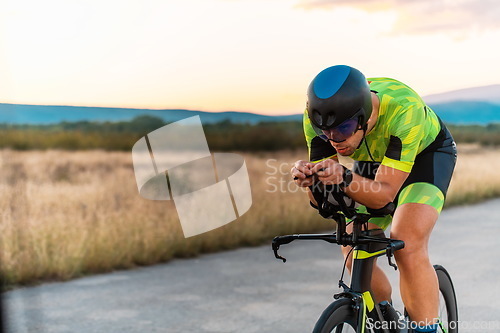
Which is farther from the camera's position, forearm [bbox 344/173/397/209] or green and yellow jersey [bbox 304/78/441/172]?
green and yellow jersey [bbox 304/78/441/172]

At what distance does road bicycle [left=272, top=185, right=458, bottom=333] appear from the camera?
3262 millimetres

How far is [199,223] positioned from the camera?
9734mm

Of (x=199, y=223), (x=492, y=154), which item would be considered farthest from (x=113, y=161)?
(x=199, y=223)

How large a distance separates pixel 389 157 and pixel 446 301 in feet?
4.63

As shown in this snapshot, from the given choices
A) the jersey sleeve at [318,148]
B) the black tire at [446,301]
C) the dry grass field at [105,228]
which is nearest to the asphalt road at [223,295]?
the dry grass field at [105,228]

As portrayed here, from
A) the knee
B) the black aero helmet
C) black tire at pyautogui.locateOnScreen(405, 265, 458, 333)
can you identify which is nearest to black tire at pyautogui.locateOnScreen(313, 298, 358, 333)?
the knee

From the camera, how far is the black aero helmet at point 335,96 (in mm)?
3221

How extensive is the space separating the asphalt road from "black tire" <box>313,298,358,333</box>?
2.36m

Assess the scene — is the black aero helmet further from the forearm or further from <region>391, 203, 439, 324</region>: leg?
<region>391, 203, 439, 324</region>: leg

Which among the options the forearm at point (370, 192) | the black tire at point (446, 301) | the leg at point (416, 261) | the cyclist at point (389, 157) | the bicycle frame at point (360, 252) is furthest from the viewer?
the black tire at point (446, 301)

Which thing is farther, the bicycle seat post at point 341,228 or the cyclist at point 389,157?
the bicycle seat post at point 341,228

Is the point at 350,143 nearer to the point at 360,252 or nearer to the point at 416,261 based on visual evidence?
the point at 360,252

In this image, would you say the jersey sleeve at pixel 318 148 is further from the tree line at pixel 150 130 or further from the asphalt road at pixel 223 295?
the tree line at pixel 150 130

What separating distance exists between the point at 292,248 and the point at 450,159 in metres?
5.64
